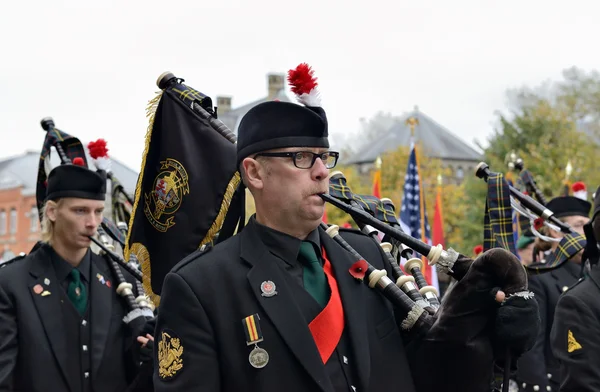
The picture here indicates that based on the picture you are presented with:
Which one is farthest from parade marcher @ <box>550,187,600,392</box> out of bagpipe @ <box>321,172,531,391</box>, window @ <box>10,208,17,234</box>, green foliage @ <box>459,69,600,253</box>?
window @ <box>10,208,17,234</box>

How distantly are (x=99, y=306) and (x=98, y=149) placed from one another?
1335 millimetres

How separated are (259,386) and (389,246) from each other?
1194mm

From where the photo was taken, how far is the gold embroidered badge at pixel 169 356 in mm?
3547

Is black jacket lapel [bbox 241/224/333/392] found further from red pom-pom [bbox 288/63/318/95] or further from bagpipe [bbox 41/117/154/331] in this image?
bagpipe [bbox 41/117/154/331]

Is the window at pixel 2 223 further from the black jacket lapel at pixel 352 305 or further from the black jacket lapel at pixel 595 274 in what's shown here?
the black jacket lapel at pixel 352 305

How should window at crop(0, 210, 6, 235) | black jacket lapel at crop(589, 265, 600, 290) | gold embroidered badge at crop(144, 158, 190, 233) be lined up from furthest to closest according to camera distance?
window at crop(0, 210, 6, 235) → black jacket lapel at crop(589, 265, 600, 290) → gold embroidered badge at crop(144, 158, 190, 233)

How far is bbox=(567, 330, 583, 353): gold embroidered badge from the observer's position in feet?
17.6

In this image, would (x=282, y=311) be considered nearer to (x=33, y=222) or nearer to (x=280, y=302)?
(x=280, y=302)

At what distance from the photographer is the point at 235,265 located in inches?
147

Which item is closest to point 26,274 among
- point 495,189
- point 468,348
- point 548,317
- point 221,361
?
point 495,189

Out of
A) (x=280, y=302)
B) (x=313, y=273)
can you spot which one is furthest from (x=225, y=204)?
(x=280, y=302)

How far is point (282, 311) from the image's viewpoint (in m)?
3.57

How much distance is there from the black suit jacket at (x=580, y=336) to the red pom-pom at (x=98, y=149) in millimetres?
3818

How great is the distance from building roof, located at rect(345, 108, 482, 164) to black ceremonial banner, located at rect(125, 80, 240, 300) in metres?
75.7
